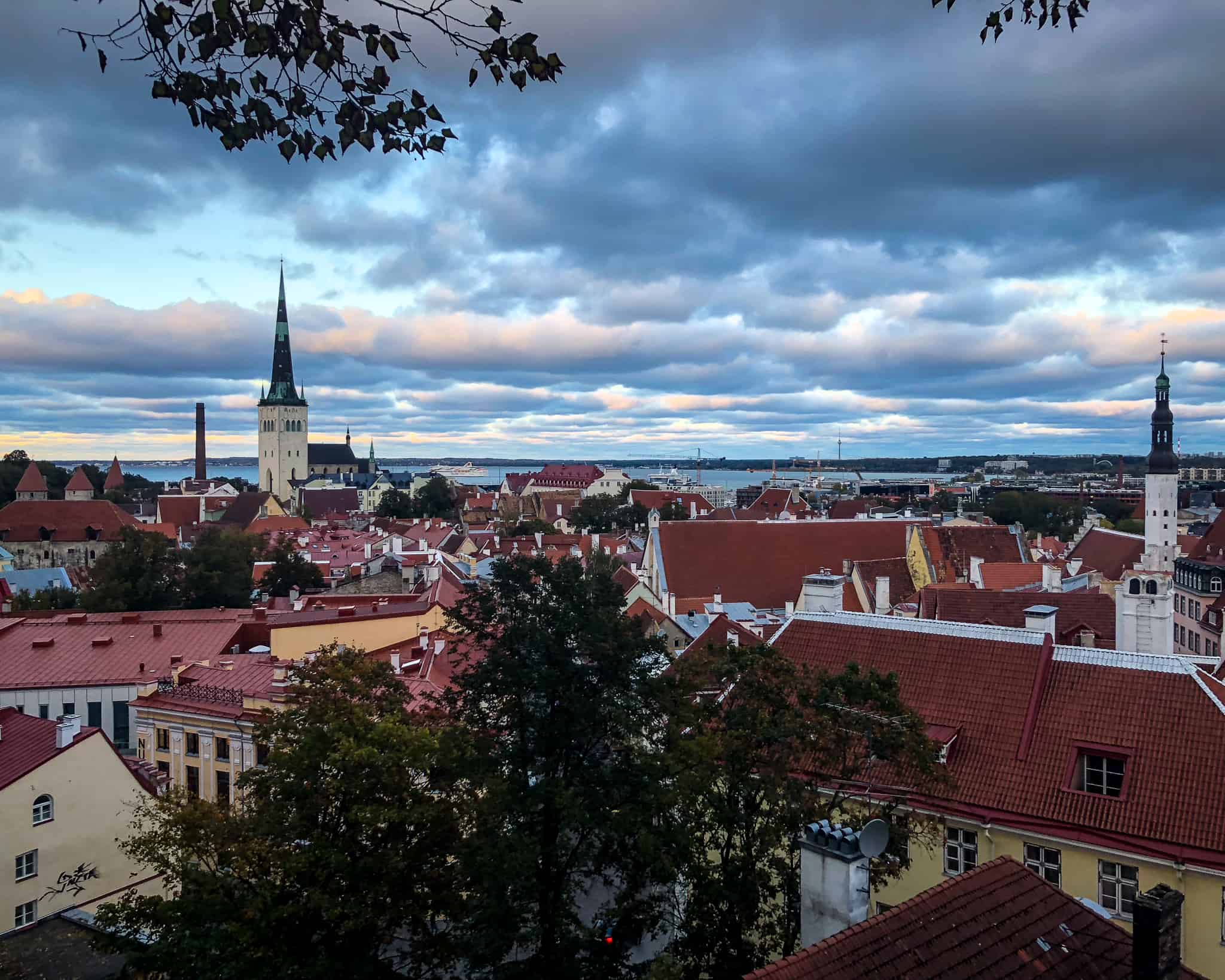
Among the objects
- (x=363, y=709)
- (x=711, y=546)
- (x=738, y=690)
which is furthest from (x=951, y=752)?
(x=711, y=546)

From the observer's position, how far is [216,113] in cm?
498

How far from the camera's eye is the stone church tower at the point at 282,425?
5974 inches

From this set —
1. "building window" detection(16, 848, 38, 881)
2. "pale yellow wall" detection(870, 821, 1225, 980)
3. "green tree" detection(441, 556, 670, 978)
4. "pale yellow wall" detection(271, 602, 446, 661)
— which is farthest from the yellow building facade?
"pale yellow wall" detection(870, 821, 1225, 980)

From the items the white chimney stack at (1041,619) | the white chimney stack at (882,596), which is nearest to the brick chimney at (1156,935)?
the white chimney stack at (1041,619)

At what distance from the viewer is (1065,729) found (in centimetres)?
1530

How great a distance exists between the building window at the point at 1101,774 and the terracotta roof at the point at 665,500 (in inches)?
3261

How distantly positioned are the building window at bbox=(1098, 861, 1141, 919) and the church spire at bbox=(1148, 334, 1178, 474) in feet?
174

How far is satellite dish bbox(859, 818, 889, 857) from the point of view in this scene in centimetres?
940

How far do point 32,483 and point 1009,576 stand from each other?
10337cm

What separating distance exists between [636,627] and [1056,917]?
5.72 meters

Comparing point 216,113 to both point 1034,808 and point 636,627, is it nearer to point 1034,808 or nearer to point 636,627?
point 636,627

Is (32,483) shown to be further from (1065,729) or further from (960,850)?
(1065,729)

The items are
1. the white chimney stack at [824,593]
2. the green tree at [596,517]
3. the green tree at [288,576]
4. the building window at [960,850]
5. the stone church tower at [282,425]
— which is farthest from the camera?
the stone church tower at [282,425]

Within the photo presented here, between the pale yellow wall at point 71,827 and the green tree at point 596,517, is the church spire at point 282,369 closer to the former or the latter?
the green tree at point 596,517
